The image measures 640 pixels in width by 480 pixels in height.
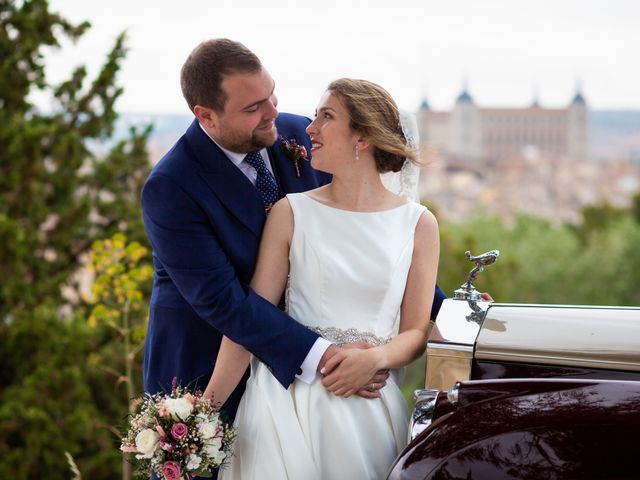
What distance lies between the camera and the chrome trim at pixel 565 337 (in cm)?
186

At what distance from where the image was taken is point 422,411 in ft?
6.20

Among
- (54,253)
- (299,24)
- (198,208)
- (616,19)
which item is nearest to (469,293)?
(198,208)

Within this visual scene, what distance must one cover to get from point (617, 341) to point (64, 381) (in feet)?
22.6

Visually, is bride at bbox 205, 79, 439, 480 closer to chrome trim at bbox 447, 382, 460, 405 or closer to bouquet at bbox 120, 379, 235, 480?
bouquet at bbox 120, 379, 235, 480

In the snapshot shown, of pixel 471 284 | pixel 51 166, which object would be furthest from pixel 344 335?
pixel 51 166

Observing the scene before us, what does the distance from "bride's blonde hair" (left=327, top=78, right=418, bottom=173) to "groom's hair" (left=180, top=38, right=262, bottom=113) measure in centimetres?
30

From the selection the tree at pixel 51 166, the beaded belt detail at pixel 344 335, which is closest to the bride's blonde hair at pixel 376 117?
the beaded belt detail at pixel 344 335

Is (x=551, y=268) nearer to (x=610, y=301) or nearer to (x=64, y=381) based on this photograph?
(x=610, y=301)

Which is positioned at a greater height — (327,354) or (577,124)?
(327,354)

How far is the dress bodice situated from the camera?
2311 millimetres

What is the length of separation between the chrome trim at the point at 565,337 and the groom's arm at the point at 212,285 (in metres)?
0.50

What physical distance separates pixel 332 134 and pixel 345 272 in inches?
15.1

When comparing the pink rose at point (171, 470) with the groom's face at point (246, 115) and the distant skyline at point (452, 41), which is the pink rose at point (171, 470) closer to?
the groom's face at point (246, 115)

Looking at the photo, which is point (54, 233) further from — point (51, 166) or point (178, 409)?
point (178, 409)
